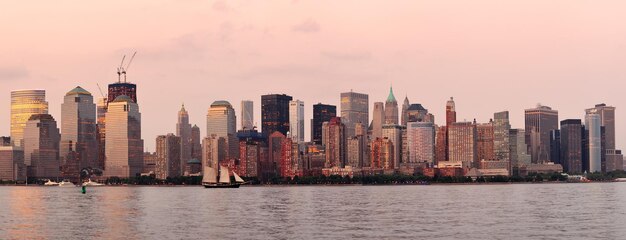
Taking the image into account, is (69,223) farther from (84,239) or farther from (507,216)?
(507,216)

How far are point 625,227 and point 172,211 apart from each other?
228 ft

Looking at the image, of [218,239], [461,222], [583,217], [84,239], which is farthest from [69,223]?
[583,217]

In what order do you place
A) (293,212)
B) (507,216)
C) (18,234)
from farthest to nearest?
(293,212) → (507,216) → (18,234)

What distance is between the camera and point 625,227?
101750 mm

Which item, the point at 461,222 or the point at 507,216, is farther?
the point at 507,216

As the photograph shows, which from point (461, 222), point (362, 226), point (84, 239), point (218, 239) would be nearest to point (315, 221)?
point (362, 226)

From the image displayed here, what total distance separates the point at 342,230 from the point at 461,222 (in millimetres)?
18557

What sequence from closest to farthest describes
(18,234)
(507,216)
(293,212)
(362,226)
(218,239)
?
(218,239), (18,234), (362,226), (507,216), (293,212)

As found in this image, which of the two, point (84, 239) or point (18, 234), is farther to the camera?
point (18, 234)

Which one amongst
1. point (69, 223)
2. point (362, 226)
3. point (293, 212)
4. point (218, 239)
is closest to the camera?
point (218, 239)

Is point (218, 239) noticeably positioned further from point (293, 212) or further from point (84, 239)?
point (293, 212)

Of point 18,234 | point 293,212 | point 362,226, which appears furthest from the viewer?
point 293,212

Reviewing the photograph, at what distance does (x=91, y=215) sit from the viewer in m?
129

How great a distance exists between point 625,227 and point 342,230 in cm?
3267
